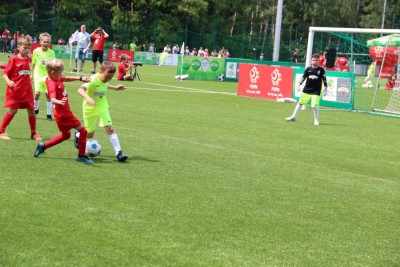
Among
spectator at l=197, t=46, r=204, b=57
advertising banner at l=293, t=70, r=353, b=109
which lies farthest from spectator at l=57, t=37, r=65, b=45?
advertising banner at l=293, t=70, r=353, b=109

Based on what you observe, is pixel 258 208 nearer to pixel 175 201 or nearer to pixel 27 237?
pixel 175 201

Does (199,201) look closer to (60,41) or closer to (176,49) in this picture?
(60,41)

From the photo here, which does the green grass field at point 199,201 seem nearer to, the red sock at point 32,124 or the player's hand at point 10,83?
the red sock at point 32,124

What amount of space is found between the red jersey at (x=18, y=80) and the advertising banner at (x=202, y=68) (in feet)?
84.2

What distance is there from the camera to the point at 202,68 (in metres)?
39.3

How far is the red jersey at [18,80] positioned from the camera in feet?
39.8

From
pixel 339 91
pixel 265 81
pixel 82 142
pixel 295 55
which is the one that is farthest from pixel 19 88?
pixel 295 55

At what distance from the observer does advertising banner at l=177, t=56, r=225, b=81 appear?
126 ft

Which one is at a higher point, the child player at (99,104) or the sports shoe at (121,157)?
the child player at (99,104)

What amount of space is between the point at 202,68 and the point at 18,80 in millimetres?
27391

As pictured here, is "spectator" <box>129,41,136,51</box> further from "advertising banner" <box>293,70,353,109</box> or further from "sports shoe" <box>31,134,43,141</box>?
"sports shoe" <box>31,134,43,141</box>

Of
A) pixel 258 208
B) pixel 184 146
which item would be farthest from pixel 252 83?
pixel 258 208

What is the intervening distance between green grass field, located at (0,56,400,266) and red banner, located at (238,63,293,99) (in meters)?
11.5

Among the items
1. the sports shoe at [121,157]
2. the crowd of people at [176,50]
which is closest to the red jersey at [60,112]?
the sports shoe at [121,157]
